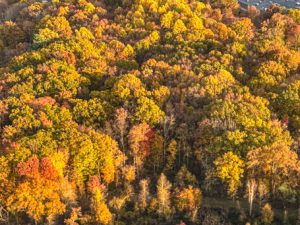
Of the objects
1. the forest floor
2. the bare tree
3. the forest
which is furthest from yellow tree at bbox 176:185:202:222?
the bare tree

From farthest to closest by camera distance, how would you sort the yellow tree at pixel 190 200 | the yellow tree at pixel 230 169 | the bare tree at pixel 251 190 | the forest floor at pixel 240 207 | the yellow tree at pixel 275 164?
the forest floor at pixel 240 207 < the yellow tree at pixel 190 200 < the yellow tree at pixel 230 169 < the yellow tree at pixel 275 164 < the bare tree at pixel 251 190

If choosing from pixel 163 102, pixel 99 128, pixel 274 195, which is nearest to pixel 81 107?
pixel 99 128

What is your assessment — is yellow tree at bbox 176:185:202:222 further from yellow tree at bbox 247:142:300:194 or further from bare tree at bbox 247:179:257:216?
yellow tree at bbox 247:142:300:194

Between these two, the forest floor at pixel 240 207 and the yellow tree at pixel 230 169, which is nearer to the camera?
the yellow tree at pixel 230 169

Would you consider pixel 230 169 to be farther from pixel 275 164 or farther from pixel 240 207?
pixel 240 207

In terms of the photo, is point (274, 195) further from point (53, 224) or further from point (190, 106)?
point (53, 224)

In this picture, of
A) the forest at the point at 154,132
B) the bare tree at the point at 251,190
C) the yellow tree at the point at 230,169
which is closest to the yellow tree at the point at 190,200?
the forest at the point at 154,132

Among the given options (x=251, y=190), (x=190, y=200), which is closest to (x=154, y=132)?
(x=190, y=200)

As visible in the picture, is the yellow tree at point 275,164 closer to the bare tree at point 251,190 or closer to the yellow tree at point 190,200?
the bare tree at point 251,190
